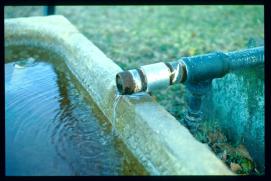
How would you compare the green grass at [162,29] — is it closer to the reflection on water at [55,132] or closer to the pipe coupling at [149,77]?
the reflection on water at [55,132]

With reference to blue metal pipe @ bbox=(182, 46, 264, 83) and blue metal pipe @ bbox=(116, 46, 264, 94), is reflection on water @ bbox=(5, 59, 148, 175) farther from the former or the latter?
blue metal pipe @ bbox=(182, 46, 264, 83)

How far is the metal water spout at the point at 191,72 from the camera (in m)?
2.50

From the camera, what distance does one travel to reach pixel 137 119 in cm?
250

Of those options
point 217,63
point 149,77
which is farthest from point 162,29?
point 149,77

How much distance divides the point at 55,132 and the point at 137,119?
2.48 feet

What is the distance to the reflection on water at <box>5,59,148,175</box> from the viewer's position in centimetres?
251

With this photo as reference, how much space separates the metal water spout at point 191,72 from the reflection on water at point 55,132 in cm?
49

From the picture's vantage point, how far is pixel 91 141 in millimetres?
2760

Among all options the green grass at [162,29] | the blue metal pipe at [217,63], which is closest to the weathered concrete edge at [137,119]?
the blue metal pipe at [217,63]

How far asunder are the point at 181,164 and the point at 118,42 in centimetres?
429

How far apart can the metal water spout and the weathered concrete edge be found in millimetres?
168
